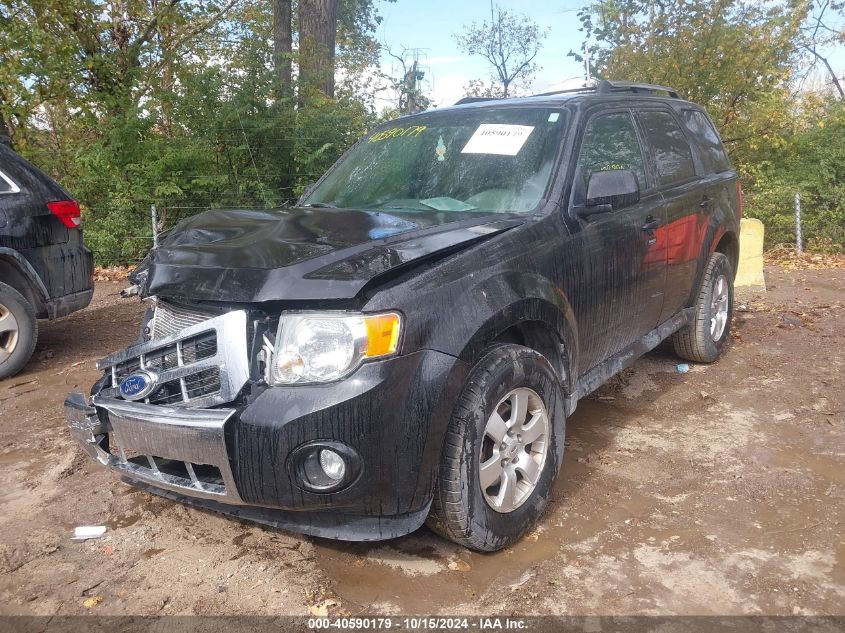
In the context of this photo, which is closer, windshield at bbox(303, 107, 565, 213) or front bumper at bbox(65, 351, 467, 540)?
front bumper at bbox(65, 351, 467, 540)

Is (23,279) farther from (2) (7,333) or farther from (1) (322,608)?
(1) (322,608)

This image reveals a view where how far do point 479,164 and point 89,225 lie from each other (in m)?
9.10

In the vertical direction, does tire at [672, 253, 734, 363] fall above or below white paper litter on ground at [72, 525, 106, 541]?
above

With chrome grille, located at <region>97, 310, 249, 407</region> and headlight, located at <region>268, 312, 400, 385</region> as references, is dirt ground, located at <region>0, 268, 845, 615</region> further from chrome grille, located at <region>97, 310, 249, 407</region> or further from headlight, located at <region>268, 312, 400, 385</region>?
headlight, located at <region>268, 312, 400, 385</region>

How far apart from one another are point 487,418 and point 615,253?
4.65ft

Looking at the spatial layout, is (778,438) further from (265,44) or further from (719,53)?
(719,53)

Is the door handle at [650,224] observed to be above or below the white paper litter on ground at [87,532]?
above

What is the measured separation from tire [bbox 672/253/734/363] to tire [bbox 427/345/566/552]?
240 centimetres

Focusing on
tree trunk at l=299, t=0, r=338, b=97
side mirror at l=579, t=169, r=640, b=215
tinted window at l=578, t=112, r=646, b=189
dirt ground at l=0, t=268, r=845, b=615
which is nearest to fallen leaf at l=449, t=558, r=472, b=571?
dirt ground at l=0, t=268, r=845, b=615

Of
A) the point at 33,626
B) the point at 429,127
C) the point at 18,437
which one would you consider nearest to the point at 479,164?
the point at 429,127

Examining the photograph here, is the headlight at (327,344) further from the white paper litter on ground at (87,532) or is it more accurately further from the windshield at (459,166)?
the white paper litter on ground at (87,532)

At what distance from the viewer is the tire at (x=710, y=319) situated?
512 cm

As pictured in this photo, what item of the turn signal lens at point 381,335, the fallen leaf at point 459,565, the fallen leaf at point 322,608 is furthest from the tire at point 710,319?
the fallen leaf at point 322,608

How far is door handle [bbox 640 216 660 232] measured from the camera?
398 cm
